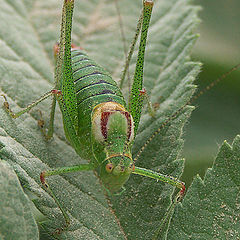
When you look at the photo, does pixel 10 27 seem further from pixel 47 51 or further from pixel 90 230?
pixel 90 230

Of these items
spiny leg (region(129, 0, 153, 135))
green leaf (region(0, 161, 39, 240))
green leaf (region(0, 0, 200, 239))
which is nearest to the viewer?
green leaf (region(0, 161, 39, 240))

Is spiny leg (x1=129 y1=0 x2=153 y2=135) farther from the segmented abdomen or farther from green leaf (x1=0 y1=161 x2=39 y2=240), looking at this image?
green leaf (x1=0 y1=161 x2=39 y2=240)

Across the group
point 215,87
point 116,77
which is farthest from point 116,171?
point 215,87

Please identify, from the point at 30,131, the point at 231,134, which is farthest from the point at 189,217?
the point at 231,134

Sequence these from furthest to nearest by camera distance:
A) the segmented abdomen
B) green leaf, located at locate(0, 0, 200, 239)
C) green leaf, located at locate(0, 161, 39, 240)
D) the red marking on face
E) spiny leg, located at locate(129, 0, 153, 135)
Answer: spiny leg, located at locate(129, 0, 153, 135), the segmented abdomen, the red marking on face, green leaf, located at locate(0, 0, 200, 239), green leaf, located at locate(0, 161, 39, 240)

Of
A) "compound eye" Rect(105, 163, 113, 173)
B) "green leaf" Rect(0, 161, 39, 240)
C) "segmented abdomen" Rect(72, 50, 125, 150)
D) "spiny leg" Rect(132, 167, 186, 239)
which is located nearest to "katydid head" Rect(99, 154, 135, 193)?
"compound eye" Rect(105, 163, 113, 173)

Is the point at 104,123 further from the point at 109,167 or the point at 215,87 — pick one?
the point at 215,87
